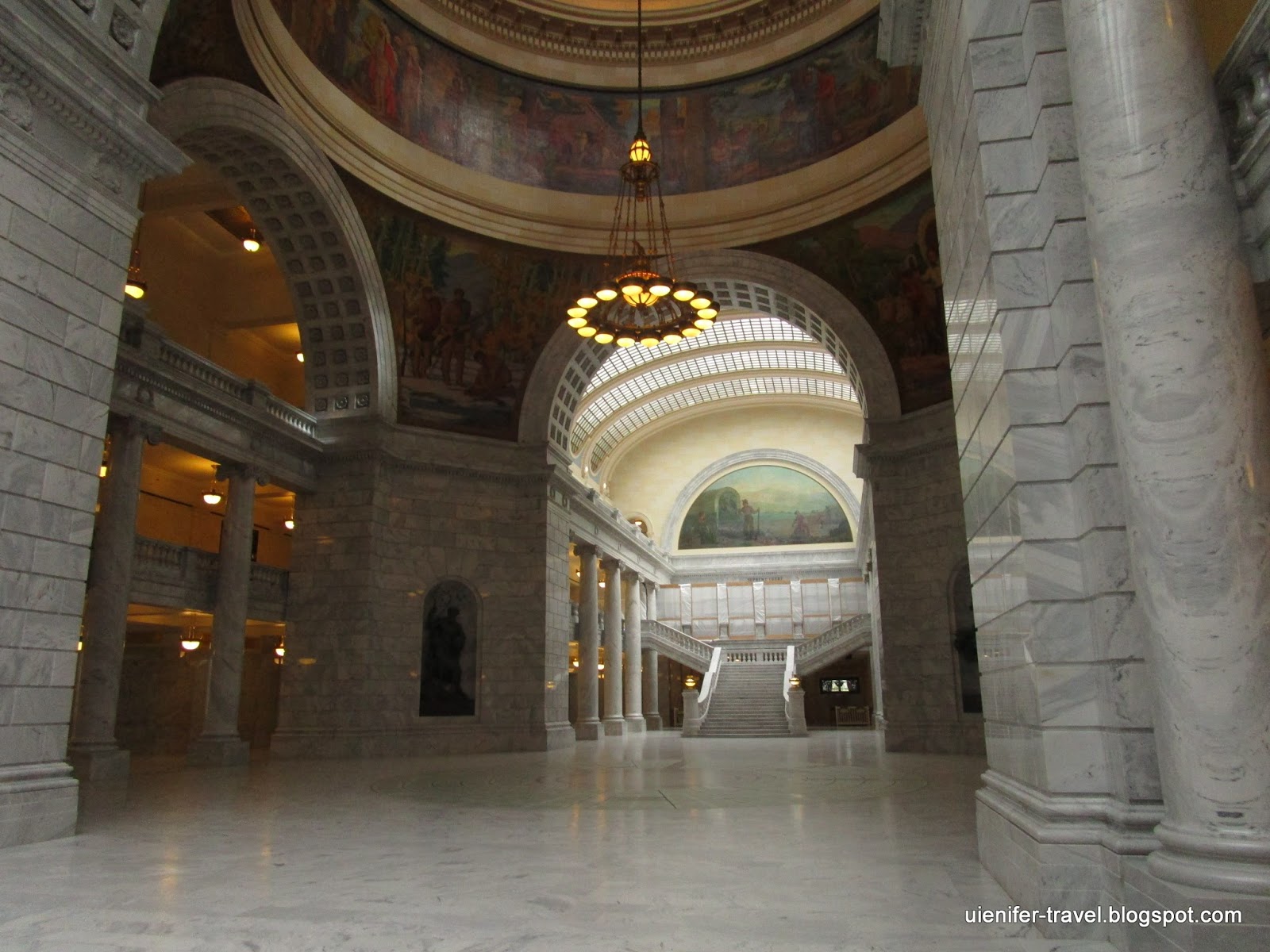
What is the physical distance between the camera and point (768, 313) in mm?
21562

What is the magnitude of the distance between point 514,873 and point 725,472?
32.6 metres

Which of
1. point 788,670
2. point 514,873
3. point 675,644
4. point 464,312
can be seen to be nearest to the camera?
point 514,873

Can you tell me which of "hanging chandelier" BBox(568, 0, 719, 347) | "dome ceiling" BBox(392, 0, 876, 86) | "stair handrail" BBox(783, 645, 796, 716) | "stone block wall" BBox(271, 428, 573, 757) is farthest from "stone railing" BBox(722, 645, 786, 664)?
"dome ceiling" BBox(392, 0, 876, 86)

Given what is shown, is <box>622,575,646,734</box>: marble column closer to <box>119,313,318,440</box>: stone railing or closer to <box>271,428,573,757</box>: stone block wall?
<box>271,428,573,757</box>: stone block wall

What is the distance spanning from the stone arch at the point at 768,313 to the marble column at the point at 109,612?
835 centimetres

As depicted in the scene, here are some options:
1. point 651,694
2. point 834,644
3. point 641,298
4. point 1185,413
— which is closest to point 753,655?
point 834,644

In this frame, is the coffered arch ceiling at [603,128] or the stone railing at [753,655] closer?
the coffered arch ceiling at [603,128]

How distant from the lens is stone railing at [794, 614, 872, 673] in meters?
29.1

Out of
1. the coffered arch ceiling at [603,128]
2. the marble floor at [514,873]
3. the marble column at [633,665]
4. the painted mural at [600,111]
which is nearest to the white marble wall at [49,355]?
the marble floor at [514,873]

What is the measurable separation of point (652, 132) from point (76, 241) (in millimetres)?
14662

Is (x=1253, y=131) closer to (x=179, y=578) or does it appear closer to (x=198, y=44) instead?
(x=198, y=44)

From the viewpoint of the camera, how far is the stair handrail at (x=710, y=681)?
25.6 m

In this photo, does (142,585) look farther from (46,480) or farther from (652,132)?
(652,132)

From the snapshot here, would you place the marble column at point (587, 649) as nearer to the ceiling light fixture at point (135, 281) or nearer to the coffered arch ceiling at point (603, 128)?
the coffered arch ceiling at point (603, 128)
